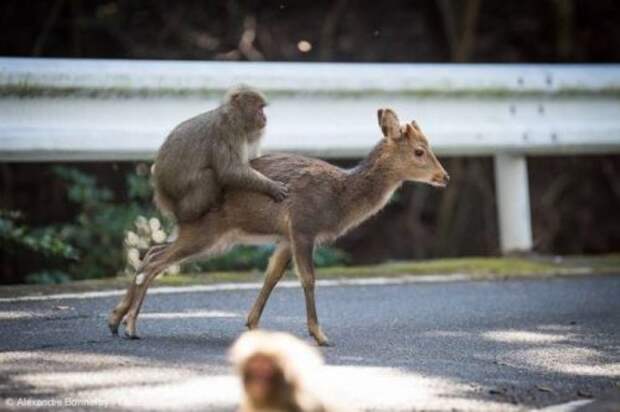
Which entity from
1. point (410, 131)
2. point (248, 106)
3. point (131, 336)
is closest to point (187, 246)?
point (131, 336)

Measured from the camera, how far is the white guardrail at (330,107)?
29.8ft

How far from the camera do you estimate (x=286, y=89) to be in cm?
984

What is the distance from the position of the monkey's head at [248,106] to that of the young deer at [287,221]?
0.81ft

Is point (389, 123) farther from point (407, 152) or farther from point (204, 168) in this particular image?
point (204, 168)

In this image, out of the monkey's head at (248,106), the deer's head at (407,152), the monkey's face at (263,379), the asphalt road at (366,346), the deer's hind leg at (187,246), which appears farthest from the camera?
the deer's head at (407,152)

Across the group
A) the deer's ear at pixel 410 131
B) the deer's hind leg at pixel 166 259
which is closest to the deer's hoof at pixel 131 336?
the deer's hind leg at pixel 166 259

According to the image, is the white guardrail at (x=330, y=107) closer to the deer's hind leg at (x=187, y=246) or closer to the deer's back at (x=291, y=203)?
the deer's back at (x=291, y=203)

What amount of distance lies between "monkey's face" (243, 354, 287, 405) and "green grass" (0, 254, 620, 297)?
510 centimetres

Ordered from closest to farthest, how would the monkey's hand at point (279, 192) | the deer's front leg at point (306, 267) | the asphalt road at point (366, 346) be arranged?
the asphalt road at point (366, 346) → the deer's front leg at point (306, 267) → the monkey's hand at point (279, 192)

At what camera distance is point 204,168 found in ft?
25.2

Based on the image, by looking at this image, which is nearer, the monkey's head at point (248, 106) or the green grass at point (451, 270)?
the monkey's head at point (248, 106)

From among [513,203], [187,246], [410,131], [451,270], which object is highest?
[410,131]

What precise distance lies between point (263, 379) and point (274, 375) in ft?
0.14

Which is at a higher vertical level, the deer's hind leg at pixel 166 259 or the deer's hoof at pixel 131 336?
the deer's hind leg at pixel 166 259
